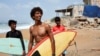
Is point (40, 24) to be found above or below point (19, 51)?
above

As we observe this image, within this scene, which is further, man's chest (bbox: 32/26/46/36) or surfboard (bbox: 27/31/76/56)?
surfboard (bbox: 27/31/76/56)

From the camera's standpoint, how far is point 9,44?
6.73m

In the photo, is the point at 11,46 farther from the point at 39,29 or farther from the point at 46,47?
the point at 39,29

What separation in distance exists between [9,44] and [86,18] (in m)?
21.0

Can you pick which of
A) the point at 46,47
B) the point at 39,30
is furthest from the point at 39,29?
the point at 46,47

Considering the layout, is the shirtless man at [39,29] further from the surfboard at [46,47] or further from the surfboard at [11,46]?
the surfboard at [11,46]

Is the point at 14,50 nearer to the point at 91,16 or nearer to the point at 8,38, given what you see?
the point at 8,38

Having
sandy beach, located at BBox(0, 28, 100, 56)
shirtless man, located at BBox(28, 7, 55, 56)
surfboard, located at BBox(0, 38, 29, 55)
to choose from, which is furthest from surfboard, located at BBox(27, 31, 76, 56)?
sandy beach, located at BBox(0, 28, 100, 56)

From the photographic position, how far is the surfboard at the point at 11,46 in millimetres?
6326

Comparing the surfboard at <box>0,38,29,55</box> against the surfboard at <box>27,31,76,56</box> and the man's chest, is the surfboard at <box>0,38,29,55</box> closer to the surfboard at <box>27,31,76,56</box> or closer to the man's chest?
the surfboard at <box>27,31,76,56</box>

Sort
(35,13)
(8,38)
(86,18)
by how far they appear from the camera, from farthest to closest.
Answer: (86,18) → (8,38) → (35,13)

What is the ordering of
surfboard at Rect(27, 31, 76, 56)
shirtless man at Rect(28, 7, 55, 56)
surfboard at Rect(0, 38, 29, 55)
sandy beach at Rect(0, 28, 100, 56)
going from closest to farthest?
1. shirtless man at Rect(28, 7, 55, 56)
2. surfboard at Rect(27, 31, 76, 56)
3. surfboard at Rect(0, 38, 29, 55)
4. sandy beach at Rect(0, 28, 100, 56)

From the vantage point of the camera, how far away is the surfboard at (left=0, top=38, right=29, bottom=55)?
6.33 m

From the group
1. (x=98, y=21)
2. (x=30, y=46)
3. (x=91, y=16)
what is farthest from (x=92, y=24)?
(x=30, y=46)
